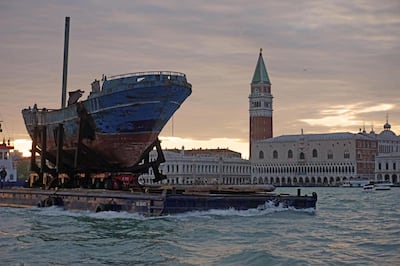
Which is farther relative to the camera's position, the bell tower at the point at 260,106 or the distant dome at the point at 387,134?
the bell tower at the point at 260,106

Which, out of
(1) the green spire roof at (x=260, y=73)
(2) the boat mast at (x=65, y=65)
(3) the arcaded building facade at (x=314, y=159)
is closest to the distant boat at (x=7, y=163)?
(2) the boat mast at (x=65, y=65)

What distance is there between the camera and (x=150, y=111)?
38.0 m

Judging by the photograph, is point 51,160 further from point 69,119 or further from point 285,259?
point 285,259

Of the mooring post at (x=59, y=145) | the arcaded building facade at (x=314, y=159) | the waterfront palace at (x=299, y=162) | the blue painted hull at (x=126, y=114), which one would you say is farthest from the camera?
the arcaded building facade at (x=314, y=159)

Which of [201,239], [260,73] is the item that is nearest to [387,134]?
[260,73]

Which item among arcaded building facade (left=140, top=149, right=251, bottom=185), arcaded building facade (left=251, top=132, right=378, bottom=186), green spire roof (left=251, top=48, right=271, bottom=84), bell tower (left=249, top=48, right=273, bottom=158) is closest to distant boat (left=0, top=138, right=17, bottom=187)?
arcaded building facade (left=140, top=149, right=251, bottom=185)

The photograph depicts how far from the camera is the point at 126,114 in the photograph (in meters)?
38.0

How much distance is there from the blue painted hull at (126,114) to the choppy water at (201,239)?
5266 mm

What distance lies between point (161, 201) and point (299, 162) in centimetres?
14468

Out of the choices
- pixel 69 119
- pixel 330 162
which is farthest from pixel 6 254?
pixel 330 162

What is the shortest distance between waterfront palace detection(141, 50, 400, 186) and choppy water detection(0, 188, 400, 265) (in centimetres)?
12136

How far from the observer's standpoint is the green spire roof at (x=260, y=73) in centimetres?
19538

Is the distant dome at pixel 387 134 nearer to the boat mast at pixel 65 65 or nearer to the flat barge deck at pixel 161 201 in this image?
the boat mast at pixel 65 65

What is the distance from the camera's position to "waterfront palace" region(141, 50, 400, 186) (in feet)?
527
